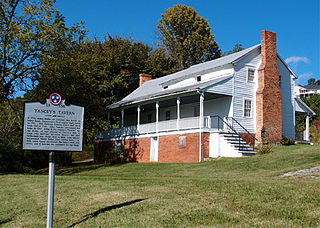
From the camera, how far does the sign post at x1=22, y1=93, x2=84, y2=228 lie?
25.1ft

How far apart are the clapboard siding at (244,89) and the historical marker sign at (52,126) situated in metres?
18.4

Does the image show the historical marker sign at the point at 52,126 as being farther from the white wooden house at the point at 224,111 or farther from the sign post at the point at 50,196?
the white wooden house at the point at 224,111

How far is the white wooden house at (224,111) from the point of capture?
2300 centimetres

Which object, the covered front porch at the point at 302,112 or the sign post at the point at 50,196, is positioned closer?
the sign post at the point at 50,196

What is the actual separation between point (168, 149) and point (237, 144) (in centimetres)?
476

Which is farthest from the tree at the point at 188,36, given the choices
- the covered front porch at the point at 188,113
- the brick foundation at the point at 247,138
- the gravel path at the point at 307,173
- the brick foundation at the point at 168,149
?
the gravel path at the point at 307,173

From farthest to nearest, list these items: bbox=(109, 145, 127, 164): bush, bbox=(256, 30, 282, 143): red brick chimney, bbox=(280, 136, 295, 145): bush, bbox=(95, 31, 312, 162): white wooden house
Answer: bbox=(109, 145, 127, 164): bush < bbox=(280, 136, 295, 145): bush < bbox=(256, 30, 282, 143): red brick chimney < bbox=(95, 31, 312, 162): white wooden house

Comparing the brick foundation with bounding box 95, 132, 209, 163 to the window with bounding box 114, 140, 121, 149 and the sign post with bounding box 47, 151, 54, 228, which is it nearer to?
the window with bounding box 114, 140, 121, 149

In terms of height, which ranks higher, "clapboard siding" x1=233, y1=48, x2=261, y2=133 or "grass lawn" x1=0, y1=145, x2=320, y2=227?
"clapboard siding" x1=233, y1=48, x2=261, y2=133

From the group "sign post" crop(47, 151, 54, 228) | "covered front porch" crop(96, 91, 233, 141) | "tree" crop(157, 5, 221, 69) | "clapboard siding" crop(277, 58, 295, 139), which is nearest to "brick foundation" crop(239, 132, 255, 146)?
"covered front porch" crop(96, 91, 233, 141)

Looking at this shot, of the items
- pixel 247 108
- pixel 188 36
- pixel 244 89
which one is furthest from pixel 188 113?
pixel 188 36

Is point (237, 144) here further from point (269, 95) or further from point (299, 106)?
point (299, 106)

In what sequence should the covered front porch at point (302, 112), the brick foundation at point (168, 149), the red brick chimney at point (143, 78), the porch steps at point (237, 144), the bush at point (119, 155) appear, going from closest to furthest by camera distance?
the porch steps at point (237, 144)
the brick foundation at point (168, 149)
the bush at point (119, 155)
the covered front porch at point (302, 112)
the red brick chimney at point (143, 78)

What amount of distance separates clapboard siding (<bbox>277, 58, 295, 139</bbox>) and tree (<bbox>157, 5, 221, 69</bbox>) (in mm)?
22271
